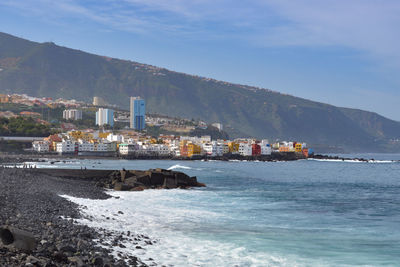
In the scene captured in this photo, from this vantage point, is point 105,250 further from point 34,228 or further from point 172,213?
point 172,213

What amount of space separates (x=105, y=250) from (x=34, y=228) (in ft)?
5.65

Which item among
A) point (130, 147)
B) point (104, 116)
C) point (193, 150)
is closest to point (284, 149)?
point (193, 150)

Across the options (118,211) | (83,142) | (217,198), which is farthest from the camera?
(83,142)

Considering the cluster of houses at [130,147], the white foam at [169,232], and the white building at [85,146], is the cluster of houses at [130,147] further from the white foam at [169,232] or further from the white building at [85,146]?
the white foam at [169,232]

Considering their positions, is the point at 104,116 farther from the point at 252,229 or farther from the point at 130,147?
the point at 252,229

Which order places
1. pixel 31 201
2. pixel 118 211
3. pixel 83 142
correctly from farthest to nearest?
pixel 83 142
pixel 118 211
pixel 31 201

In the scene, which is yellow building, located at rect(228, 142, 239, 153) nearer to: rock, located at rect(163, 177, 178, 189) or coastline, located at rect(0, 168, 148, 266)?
rock, located at rect(163, 177, 178, 189)

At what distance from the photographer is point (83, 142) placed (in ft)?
388

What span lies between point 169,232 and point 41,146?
3926 inches

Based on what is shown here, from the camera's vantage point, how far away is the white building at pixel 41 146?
110 metres

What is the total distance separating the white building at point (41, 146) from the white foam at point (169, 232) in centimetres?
8901

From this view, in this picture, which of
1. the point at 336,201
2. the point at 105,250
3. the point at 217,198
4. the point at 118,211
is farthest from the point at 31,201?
the point at 336,201

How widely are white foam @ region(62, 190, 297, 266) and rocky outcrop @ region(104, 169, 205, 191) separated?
798 cm

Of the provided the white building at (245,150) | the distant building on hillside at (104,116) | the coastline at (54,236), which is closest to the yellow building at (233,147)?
the white building at (245,150)
